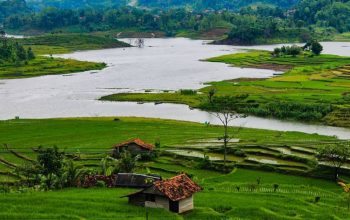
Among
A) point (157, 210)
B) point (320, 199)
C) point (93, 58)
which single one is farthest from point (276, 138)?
point (93, 58)

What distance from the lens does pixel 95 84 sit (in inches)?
4963

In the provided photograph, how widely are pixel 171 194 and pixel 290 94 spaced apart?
6669 centimetres

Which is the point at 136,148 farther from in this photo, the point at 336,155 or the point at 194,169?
the point at 336,155

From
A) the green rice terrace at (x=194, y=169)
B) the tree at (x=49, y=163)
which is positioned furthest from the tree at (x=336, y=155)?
the tree at (x=49, y=163)

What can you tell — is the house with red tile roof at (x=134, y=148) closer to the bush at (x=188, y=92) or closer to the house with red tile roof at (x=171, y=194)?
the house with red tile roof at (x=171, y=194)

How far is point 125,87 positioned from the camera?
399ft

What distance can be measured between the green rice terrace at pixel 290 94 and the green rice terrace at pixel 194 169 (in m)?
12.9

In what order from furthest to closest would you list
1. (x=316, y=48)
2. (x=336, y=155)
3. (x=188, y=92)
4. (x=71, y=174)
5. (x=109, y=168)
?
(x=316, y=48) → (x=188, y=92) → (x=336, y=155) → (x=109, y=168) → (x=71, y=174)

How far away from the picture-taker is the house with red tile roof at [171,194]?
36531mm

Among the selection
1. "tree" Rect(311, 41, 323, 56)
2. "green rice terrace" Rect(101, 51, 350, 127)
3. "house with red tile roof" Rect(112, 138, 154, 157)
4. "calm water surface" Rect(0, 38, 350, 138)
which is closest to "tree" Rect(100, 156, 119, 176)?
"house with red tile roof" Rect(112, 138, 154, 157)

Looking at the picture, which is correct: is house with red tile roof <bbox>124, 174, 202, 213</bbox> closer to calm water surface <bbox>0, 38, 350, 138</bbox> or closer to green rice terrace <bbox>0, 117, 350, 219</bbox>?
green rice terrace <bbox>0, 117, 350, 219</bbox>

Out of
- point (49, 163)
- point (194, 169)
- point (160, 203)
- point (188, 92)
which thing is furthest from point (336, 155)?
point (188, 92)

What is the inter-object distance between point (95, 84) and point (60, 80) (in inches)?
419

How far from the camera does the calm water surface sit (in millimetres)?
91562
